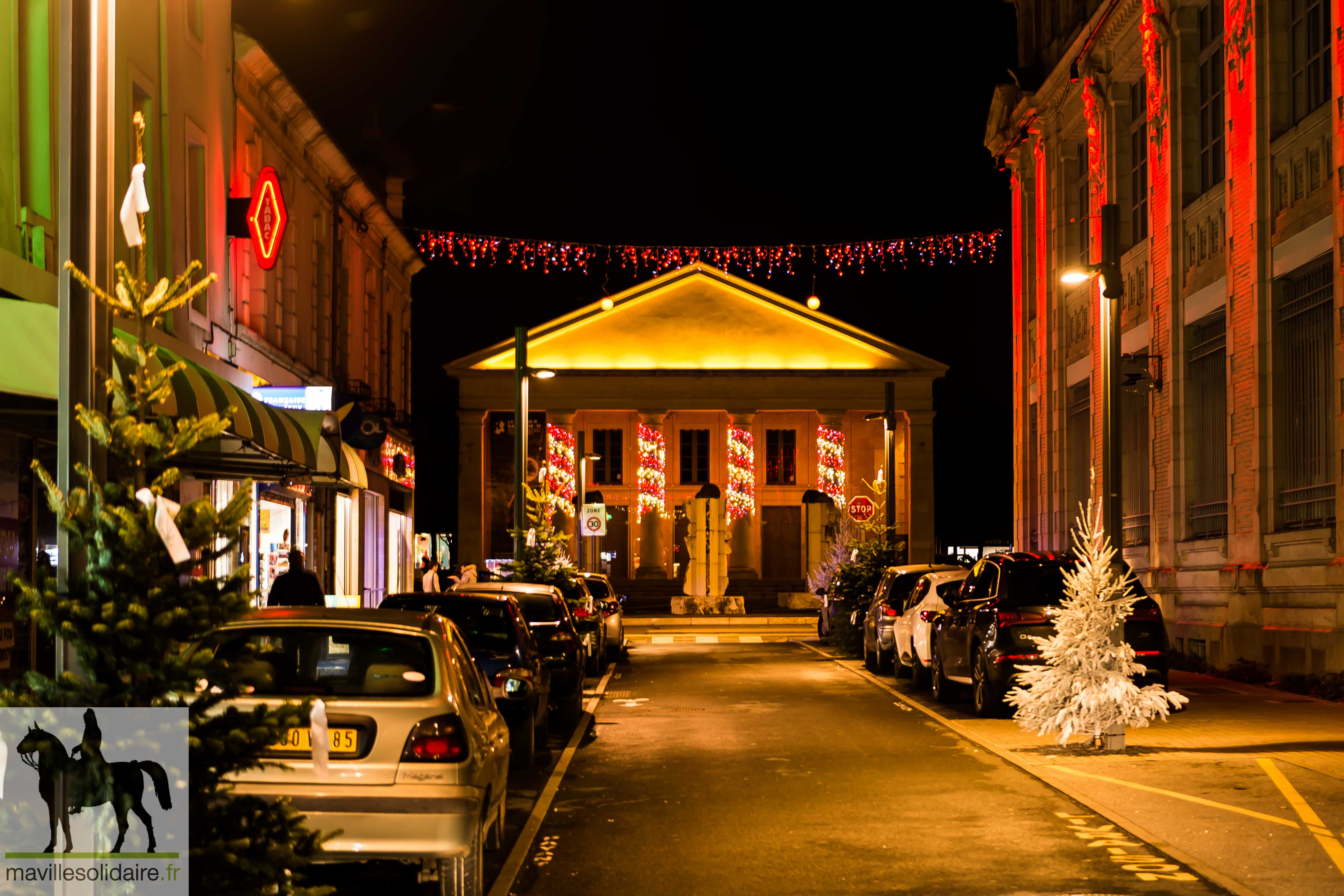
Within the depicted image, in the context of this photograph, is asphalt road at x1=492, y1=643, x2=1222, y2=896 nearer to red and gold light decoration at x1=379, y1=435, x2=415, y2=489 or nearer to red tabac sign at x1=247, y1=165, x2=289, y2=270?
red tabac sign at x1=247, y1=165, x2=289, y2=270

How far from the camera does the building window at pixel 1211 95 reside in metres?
25.8

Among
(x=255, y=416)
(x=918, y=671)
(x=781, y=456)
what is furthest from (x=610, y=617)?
(x=781, y=456)

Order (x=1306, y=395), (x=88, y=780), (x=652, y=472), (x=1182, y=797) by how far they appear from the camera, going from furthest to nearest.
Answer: (x=652, y=472)
(x=1306, y=395)
(x=1182, y=797)
(x=88, y=780)

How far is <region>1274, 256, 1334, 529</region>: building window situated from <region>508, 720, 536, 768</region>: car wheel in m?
12.4

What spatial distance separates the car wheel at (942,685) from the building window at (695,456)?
4952cm

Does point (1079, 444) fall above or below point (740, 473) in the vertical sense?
below

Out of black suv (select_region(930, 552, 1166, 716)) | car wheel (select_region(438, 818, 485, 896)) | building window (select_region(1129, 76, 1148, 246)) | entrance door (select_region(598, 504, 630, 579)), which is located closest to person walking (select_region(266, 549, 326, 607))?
black suv (select_region(930, 552, 1166, 716))

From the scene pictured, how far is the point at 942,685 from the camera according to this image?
1923 centimetres

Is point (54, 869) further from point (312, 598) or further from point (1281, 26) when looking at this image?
point (1281, 26)

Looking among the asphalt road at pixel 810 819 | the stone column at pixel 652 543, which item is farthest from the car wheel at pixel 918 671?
the stone column at pixel 652 543

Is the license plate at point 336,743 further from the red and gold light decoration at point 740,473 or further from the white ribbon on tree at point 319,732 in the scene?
the red and gold light decoration at point 740,473

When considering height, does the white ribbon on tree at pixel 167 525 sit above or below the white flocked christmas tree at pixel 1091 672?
above

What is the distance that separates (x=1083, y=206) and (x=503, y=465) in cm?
4010

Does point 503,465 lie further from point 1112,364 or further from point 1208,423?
point 1112,364
